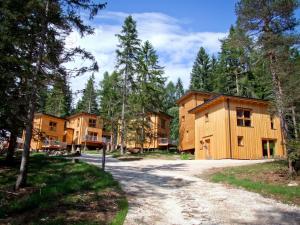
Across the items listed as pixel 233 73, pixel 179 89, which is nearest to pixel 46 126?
pixel 233 73

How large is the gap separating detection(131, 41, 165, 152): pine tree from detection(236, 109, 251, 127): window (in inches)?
544

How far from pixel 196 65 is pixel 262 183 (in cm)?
5504

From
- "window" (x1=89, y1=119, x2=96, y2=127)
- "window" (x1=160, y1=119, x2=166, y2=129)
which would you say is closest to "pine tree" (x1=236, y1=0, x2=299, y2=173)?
"window" (x1=160, y1=119, x2=166, y2=129)

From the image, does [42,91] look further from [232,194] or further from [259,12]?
[259,12]

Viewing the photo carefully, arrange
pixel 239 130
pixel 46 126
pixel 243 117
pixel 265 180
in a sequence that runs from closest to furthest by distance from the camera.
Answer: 1. pixel 265 180
2. pixel 239 130
3. pixel 243 117
4. pixel 46 126

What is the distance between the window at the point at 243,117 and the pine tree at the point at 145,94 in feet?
45.3

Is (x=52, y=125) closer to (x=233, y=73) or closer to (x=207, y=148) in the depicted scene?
(x=207, y=148)

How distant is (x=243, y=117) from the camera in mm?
28156

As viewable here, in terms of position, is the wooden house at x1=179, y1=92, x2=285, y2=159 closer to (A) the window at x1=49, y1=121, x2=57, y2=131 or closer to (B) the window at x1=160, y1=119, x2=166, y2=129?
(B) the window at x1=160, y1=119, x2=166, y2=129

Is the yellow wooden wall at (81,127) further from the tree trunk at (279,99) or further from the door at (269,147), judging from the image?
the tree trunk at (279,99)

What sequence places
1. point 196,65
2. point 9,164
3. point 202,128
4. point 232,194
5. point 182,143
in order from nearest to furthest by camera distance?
point 232,194
point 9,164
point 202,128
point 182,143
point 196,65

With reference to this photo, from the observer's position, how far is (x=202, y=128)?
3133 cm

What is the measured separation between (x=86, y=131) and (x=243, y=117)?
3453cm

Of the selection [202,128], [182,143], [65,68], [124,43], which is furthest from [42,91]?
[182,143]
